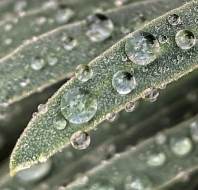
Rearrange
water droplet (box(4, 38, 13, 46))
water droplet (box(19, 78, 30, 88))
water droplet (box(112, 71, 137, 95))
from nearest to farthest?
water droplet (box(112, 71, 137, 95)), water droplet (box(19, 78, 30, 88)), water droplet (box(4, 38, 13, 46))

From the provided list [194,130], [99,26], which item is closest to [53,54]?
[99,26]

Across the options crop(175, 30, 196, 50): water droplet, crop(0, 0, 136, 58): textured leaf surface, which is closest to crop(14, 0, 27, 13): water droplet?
crop(0, 0, 136, 58): textured leaf surface

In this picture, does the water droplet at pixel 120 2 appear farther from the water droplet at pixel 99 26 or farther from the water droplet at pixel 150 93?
the water droplet at pixel 150 93

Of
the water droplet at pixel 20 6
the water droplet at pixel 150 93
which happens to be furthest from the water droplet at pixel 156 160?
the water droplet at pixel 20 6

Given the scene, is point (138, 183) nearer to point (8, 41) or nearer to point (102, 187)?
point (102, 187)

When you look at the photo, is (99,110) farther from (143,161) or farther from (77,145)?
(143,161)

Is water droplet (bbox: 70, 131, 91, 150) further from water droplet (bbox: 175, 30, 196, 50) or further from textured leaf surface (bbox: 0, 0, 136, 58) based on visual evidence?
textured leaf surface (bbox: 0, 0, 136, 58)

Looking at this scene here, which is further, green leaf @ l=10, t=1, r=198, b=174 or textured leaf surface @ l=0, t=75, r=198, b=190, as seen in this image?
textured leaf surface @ l=0, t=75, r=198, b=190
